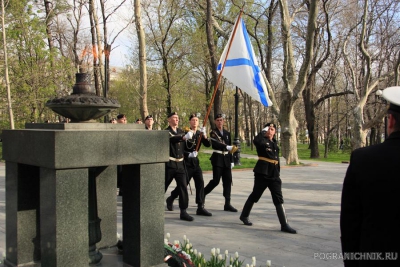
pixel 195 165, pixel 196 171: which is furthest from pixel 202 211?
pixel 195 165

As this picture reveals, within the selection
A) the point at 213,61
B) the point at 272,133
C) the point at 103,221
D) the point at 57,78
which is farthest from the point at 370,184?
the point at 57,78

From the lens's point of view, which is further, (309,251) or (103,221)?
(309,251)

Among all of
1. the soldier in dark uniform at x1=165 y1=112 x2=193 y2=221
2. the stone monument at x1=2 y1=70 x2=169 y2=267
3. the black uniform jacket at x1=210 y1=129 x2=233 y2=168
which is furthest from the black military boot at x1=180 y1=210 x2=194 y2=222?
the stone monument at x1=2 y1=70 x2=169 y2=267

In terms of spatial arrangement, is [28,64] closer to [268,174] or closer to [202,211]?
[202,211]

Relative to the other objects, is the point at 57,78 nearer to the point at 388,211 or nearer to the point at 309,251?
the point at 309,251

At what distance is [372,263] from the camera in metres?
2.33

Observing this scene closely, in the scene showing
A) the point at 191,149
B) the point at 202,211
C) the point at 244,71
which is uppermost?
the point at 244,71

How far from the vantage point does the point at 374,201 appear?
7.64 ft

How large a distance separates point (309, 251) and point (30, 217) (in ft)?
12.2

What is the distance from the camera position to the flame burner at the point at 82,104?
3934 mm

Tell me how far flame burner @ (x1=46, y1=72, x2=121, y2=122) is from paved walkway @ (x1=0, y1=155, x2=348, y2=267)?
160 centimetres

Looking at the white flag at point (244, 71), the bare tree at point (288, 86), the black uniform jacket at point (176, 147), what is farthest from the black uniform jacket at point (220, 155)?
the bare tree at point (288, 86)

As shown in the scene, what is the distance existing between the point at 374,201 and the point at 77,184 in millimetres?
2439

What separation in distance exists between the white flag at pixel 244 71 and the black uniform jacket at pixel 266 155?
1.52m
